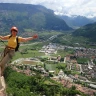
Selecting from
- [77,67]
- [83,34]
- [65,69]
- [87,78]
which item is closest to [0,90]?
[87,78]

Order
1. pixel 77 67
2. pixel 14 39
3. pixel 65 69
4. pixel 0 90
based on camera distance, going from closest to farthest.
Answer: pixel 14 39 → pixel 0 90 → pixel 65 69 → pixel 77 67

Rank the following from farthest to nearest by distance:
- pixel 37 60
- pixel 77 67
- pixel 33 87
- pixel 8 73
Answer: pixel 37 60 < pixel 77 67 < pixel 8 73 < pixel 33 87

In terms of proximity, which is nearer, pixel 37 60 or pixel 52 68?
pixel 52 68

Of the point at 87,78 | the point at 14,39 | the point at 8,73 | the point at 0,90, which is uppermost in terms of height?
the point at 14,39

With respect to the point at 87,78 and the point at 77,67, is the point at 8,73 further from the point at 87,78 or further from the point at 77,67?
the point at 77,67

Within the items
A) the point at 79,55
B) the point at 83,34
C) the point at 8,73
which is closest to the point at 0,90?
the point at 8,73

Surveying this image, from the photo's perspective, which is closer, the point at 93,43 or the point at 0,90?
the point at 0,90

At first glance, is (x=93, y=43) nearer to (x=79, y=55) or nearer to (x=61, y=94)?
(x=79, y=55)

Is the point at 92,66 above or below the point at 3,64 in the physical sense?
below

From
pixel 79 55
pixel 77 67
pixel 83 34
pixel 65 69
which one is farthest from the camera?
pixel 83 34
